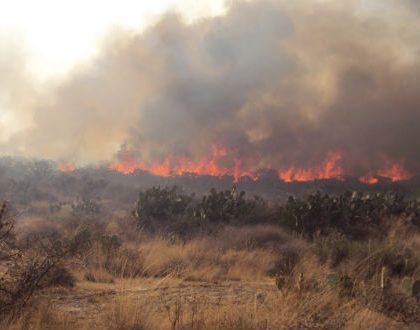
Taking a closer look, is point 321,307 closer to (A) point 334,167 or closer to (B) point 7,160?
(A) point 334,167

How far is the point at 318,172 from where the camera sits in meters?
41.2

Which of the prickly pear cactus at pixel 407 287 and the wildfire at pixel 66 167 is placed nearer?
the prickly pear cactus at pixel 407 287

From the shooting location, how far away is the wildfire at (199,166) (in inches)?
1613

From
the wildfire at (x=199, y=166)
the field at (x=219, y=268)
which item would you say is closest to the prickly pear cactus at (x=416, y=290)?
the field at (x=219, y=268)

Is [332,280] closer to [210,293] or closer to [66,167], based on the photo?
[210,293]

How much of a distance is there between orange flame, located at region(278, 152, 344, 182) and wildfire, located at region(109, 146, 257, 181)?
2679mm

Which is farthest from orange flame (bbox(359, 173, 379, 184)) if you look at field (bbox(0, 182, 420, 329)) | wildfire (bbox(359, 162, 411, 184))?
field (bbox(0, 182, 420, 329))

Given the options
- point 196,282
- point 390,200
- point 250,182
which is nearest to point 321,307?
point 196,282

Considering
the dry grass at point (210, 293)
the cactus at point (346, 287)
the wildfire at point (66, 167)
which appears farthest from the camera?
the wildfire at point (66, 167)

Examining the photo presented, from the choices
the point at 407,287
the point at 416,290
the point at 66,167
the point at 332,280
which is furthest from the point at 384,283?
the point at 66,167

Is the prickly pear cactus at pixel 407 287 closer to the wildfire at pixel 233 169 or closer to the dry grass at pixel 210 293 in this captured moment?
the dry grass at pixel 210 293

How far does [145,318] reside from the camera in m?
6.61

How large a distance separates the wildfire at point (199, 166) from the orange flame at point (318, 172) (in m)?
2.68

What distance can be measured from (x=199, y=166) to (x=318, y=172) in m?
8.92
